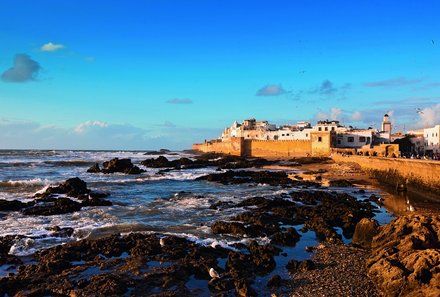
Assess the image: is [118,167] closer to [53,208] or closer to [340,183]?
[340,183]

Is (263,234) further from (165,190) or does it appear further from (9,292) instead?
(165,190)

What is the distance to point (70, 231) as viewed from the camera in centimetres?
1457

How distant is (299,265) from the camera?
35.1 feet

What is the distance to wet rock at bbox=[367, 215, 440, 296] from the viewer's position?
8492 millimetres

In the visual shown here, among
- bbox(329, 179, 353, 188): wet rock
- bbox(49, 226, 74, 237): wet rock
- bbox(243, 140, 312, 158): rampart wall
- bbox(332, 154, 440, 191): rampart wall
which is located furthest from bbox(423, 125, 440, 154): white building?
bbox(49, 226, 74, 237): wet rock

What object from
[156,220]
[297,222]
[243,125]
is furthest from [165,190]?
[243,125]

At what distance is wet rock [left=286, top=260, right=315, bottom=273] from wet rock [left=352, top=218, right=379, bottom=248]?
10.1ft

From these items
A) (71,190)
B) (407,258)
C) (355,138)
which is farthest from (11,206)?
(355,138)

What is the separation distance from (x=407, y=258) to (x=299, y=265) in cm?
273

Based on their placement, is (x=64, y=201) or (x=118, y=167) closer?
(x=64, y=201)

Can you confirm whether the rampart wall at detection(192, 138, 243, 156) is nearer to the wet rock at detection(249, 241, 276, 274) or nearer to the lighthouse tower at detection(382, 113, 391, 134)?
the lighthouse tower at detection(382, 113, 391, 134)

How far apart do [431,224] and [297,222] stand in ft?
20.1

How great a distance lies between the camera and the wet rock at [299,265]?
10523mm

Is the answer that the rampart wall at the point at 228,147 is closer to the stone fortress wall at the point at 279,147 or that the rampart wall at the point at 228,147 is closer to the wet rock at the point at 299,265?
the stone fortress wall at the point at 279,147
